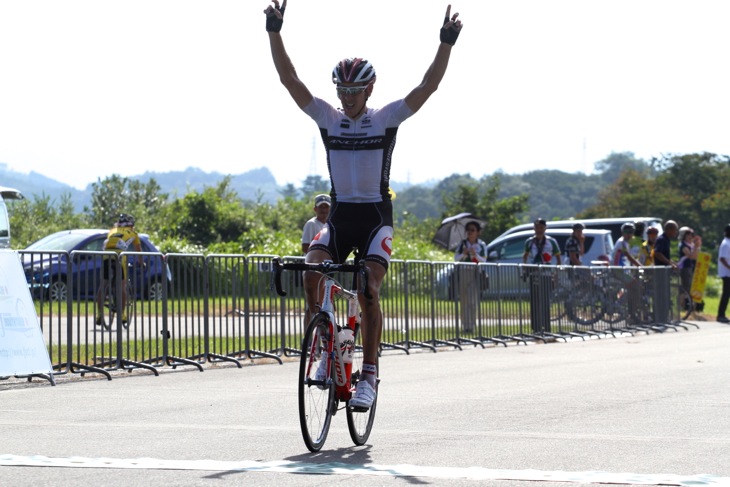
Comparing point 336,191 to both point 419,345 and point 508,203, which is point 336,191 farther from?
point 508,203

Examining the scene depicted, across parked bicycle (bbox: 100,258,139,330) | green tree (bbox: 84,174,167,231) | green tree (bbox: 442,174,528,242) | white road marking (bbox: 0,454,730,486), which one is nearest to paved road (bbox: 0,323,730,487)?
white road marking (bbox: 0,454,730,486)

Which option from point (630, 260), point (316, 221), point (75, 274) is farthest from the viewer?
point (630, 260)

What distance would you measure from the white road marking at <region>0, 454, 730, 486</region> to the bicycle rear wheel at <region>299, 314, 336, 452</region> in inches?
15.0

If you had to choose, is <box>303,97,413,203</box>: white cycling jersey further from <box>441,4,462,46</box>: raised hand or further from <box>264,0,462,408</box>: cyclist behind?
<box>441,4,462,46</box>: raised hand

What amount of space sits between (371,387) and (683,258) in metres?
21.8

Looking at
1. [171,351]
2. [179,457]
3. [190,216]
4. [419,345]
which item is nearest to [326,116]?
→ [179,457]

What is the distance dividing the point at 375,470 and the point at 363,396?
100cm

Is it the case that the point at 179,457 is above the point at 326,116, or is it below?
below

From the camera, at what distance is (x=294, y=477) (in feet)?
21.5

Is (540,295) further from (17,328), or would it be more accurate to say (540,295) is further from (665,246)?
Answer: (17,328)

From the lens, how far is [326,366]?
764 cm

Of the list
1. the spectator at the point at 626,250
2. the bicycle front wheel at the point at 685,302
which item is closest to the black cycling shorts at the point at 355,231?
the spectator at the point at 626,250

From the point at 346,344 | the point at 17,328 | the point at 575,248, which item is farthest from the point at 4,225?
the point at 346,344

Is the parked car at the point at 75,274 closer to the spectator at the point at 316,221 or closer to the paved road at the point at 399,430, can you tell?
the paved road at the point at 399,430
